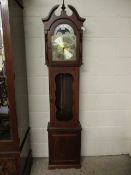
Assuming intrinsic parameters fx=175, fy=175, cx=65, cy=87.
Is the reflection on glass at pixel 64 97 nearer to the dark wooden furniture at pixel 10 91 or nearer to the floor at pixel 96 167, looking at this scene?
the dark wooden furniture at pixel 10 91

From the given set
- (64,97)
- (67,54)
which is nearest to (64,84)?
(64,97)

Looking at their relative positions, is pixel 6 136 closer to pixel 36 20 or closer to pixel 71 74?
pixel 71 74

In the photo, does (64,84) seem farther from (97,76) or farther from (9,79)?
(9,79)

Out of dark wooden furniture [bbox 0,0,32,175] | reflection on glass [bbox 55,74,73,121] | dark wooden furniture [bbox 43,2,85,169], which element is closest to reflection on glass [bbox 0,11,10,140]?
dark wooden furniture [bbox 0,0,32,175]

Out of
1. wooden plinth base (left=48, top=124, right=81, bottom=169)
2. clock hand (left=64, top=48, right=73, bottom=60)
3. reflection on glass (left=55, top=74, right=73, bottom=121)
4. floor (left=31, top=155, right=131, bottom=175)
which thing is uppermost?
clock hand (left=64, top=48, right=73, bottom=60)

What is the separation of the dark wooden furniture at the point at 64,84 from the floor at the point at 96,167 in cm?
8

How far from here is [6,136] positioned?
60.7 inches

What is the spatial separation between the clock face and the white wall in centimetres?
26

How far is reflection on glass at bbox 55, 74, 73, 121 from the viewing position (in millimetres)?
1854

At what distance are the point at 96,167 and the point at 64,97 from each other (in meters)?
0.89

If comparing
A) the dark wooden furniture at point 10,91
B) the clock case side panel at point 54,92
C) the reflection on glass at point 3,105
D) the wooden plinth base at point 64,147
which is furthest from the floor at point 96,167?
the reflection on glass at point 3,105

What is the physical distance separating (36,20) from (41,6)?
15 cm

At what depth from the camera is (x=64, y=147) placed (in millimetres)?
1900

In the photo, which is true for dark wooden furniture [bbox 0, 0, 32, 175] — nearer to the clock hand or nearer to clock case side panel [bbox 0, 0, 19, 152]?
clock case side panel [bbox 0, 0, 19, 152]
